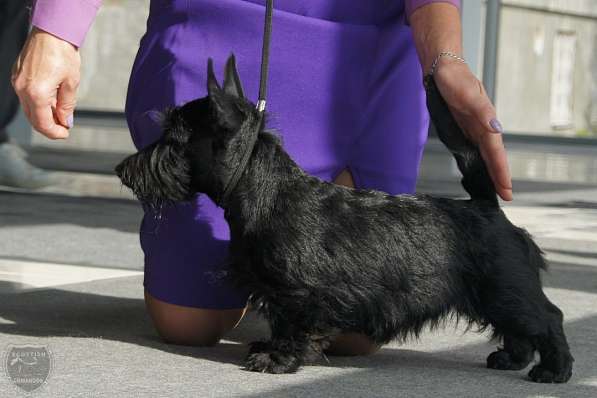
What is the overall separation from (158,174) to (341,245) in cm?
55

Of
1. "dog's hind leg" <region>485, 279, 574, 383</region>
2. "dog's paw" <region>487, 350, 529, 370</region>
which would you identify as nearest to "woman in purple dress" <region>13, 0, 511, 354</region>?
"dog's paw" <region>487, 350, 529, 370</region>

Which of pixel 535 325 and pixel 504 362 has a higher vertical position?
pixel 535 325

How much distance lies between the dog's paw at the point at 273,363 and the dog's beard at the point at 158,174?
502 millimetres

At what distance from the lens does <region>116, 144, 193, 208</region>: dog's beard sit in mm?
3326

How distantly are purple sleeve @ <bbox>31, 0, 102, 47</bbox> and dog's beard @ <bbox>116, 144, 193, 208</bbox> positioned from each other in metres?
0.39

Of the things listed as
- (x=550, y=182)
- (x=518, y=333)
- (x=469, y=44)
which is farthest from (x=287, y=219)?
(x=469, y=44)

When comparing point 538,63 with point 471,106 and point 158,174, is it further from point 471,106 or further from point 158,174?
point 158,174

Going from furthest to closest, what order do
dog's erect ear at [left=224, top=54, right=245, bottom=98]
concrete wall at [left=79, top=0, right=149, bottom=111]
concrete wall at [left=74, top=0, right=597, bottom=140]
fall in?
concrete wall at [left=79, top=0, right=149, bottom=111] < concrete wall at [left=74, top=0, right=597, bottom=140] < dog's erect ear at [left=224, top=54, right=245, bottom=98]

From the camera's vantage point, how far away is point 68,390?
306cm

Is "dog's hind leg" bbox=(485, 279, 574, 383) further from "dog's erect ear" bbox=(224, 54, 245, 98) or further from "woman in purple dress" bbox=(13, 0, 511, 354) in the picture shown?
"dog's erect ear" bbox=(224, 54, 245, 98)

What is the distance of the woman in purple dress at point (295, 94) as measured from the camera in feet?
12.7

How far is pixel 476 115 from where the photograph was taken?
3424 millimetres

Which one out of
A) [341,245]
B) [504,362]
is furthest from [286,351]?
[504,362]

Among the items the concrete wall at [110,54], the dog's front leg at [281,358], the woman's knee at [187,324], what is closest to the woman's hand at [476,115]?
the dog's front leg at [281,358]
